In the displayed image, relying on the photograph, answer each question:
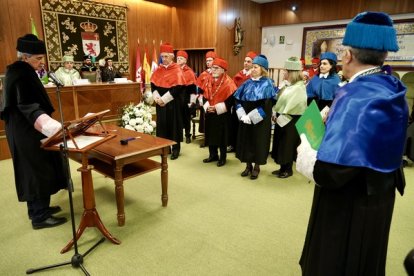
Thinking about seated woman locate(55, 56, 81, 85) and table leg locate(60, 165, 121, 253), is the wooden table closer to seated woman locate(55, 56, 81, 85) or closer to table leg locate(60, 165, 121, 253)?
table leg locate(60, 165, 121, 253)

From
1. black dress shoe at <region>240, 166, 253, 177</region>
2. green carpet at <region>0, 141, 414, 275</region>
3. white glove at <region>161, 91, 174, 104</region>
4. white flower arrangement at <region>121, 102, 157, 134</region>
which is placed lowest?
green carpet at <region>0, 141, 414, 275</region>

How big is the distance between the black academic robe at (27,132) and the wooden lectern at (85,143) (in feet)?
1.07

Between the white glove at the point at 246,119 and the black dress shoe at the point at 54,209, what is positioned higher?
the white glove at the point at 246,119

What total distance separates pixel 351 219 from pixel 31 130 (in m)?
2.37

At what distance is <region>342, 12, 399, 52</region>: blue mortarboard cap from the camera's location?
114 cm

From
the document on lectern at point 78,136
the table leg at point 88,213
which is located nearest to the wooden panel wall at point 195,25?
the document on lectern at point 78,136

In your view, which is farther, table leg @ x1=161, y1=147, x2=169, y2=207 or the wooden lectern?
table leg @ x1=161, y1=147, x2=169, y2=207

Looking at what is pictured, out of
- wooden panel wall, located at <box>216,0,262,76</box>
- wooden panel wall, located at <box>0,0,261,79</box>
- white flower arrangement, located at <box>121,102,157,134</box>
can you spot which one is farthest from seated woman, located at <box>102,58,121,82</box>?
wooden panel wall, located at <box>216,0,262,76</box>

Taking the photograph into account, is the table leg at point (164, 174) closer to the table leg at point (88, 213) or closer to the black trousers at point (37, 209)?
the table leg at point (88, 213)

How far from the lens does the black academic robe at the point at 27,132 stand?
216cm

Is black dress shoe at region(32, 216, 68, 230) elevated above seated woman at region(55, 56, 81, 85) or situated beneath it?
situated beneath

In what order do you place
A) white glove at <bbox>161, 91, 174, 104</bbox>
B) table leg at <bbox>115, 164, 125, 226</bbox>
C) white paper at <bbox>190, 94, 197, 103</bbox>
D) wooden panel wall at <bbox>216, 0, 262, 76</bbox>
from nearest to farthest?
1. table leg at <bbox>115, 164, 125, 226</bbox>
2. white glove at <bbox>161, 91, 174, 104</bbox>
3. white paper at <bbox>190, 94, 197, 103</bbox>
4. wooden panel wall at <bbox>216, 0, 262, 76</bbox>

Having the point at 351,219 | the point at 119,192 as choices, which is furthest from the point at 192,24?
the point at 351,219

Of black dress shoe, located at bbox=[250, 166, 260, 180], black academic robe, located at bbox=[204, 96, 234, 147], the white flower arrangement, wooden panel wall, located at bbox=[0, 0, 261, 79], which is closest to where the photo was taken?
black dress shoe, located at bbox=[250, 166, 260, 180]
